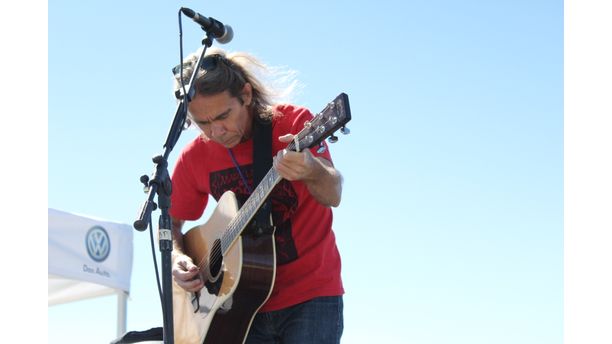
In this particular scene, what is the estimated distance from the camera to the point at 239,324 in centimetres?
376

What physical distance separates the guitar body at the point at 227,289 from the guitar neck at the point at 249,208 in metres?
0.04

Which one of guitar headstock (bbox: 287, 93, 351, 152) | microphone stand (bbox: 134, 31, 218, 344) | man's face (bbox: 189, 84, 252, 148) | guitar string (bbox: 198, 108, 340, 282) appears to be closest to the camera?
microphone stand (bbox: 134, 31, 218, 344)

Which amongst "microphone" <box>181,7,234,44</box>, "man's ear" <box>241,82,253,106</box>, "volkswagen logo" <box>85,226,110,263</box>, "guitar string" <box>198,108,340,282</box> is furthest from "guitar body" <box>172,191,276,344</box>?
"volkswagen logo" <box>85,226,110,263</box>

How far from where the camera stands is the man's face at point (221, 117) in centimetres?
383

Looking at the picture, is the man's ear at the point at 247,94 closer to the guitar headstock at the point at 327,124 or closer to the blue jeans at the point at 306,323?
the guitar headstock at the point at 327,124

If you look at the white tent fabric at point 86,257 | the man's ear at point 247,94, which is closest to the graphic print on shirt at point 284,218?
the man's ear at point 247,94

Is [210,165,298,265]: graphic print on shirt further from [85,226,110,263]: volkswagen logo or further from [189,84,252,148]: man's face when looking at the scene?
[85,226,110,263]: volkswagen logo

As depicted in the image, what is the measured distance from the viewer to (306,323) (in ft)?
11.7

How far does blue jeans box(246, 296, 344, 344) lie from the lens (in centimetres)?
356

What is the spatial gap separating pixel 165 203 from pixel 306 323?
2.58 feet

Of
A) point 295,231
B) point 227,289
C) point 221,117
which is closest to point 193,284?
point 227,289

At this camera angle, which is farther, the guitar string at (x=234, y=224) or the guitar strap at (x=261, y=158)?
the guitar strap at (x=261, y=158)

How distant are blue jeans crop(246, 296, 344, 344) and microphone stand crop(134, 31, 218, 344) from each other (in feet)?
2.22

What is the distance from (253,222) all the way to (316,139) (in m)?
0.62
